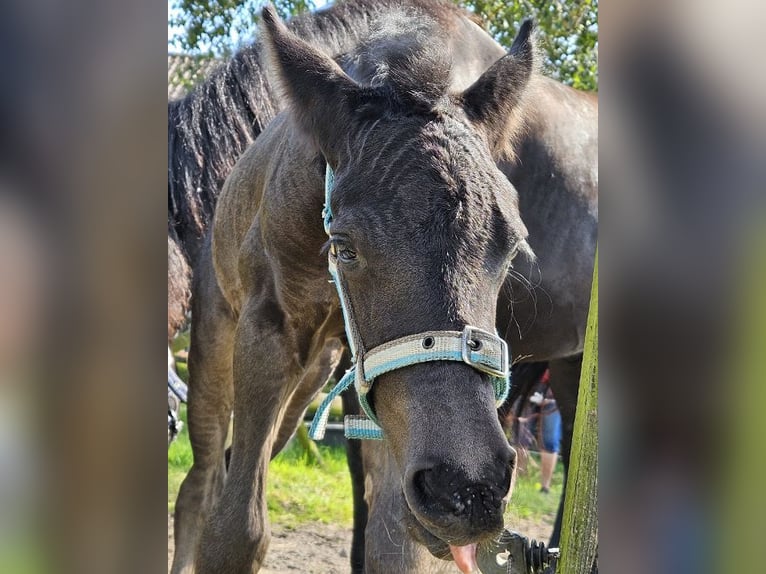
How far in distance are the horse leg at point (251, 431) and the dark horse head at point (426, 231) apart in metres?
0.72

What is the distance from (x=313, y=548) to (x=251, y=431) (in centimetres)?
221

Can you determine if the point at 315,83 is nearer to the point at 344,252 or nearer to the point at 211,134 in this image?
the point at 344,252

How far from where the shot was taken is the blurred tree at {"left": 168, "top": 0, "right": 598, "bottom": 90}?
5332 mm

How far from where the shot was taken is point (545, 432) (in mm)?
6773

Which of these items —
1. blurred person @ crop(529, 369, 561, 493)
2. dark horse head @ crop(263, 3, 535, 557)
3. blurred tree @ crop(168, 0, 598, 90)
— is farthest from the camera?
blurred person @ crop(529, 369, 561, 493)

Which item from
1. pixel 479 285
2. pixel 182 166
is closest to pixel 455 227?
pixel 479 285

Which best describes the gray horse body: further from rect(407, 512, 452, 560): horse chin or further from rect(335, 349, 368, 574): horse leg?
rect(335, 349, 368, 574): horse leg

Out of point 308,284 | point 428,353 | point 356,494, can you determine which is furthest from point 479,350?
point 356,494

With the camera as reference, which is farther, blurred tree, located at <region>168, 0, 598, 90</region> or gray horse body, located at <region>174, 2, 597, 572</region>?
blurred tree, located at <region>168, 0, 598, 90</region>

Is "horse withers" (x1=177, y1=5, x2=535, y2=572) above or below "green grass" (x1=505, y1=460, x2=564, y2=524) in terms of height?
above

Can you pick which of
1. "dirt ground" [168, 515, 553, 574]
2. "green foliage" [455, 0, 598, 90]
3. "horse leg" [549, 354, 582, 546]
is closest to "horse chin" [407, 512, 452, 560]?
"horse leg" [549, 354, 582, 546]

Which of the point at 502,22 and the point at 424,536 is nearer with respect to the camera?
the point at 424,536
